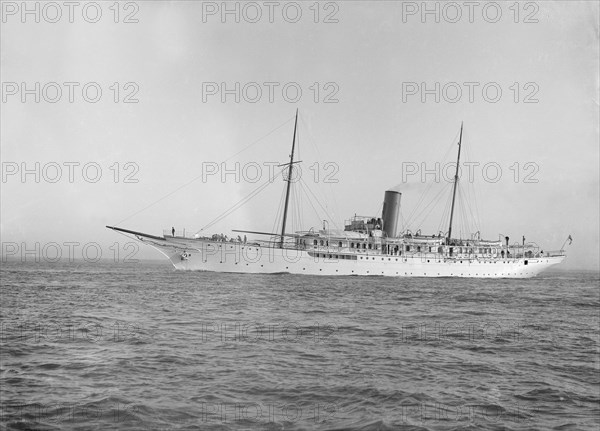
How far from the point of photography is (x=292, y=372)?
10.7 meters

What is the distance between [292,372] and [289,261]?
4576cm

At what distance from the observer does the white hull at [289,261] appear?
2176 inches

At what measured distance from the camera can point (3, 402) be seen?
8.22 metres

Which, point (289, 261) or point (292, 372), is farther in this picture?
point (289, 261)

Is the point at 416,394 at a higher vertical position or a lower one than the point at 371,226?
lower

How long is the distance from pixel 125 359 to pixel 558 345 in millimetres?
A: 13133

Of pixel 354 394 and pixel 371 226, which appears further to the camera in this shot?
pixel 371 226

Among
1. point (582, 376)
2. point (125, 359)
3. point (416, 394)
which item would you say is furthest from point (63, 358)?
point (582, 376)

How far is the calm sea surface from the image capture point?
789 centimetres

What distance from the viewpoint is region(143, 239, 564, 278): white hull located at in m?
55.3

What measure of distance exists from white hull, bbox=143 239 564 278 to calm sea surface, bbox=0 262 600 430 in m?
34.2

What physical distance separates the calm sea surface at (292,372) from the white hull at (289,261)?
34.2 metres

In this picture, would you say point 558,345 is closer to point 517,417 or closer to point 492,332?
point 492,332

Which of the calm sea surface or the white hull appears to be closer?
the calm sea surface
